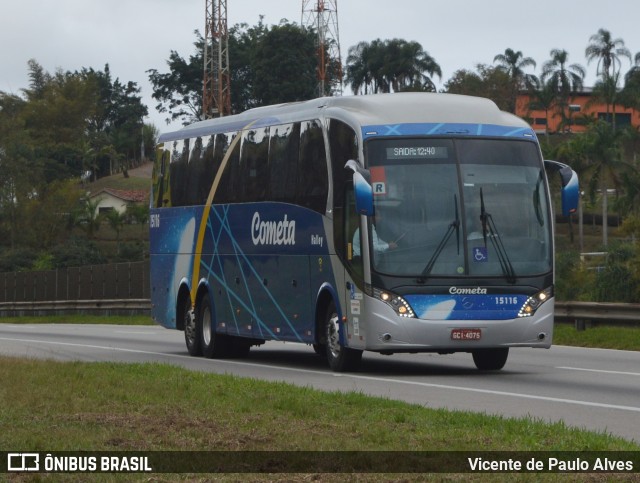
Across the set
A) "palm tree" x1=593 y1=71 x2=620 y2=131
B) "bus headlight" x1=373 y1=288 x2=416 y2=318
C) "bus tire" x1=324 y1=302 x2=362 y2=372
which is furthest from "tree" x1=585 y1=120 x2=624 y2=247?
"bus headlight" x1=373 y1=288 x2=416 y2=318

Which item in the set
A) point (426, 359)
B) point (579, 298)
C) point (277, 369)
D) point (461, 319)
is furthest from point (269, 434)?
point (579, 298)

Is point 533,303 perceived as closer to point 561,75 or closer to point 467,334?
point 467,334

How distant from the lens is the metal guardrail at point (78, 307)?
50228mm

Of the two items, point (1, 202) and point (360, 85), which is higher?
point (360, 85)

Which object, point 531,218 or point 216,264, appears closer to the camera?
point 531,218

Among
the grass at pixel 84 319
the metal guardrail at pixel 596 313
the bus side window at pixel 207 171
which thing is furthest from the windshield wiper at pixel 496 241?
the grass at pixel 84 319

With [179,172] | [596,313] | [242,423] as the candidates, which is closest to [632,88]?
[596,313]

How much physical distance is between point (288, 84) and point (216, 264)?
9604 centimetres

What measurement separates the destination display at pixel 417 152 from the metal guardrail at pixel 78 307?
3045 cm

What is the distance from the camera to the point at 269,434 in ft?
37.6

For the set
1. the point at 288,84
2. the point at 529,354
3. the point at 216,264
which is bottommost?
the point at 529,354

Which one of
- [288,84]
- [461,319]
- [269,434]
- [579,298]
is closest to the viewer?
[269,434]

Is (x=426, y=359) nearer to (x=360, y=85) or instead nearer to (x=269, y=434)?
(x=269, y=434)

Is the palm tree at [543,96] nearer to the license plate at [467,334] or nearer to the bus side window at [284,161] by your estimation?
the bus side window at [284,161]
